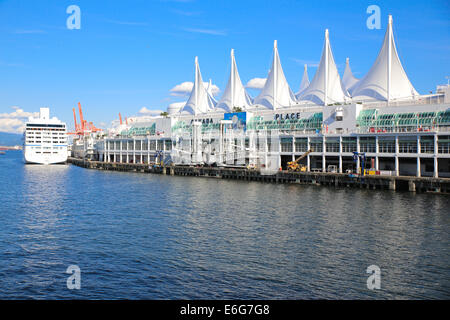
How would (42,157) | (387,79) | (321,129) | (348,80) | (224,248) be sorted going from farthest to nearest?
1. (348,80)
2. (42,157)
3. (321,129)
4. (387,79)
5. (224,248)

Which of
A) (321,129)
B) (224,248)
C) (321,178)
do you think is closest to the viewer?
(224,248)

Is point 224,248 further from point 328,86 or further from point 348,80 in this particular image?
point 348,80

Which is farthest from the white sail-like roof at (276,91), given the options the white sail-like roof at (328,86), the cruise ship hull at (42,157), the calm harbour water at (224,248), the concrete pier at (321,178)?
the cruise ship hull at (42,157)

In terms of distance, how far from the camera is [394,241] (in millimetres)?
27297

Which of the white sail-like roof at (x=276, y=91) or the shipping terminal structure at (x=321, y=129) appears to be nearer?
the shipping terminal structure at (x=321, y=129)

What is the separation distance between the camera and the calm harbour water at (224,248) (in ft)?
62.3

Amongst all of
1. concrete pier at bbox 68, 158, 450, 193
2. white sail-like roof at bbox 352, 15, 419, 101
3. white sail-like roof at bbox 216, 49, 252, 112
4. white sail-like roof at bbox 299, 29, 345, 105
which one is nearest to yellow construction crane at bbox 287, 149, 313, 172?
concrete pier at bbox 68, 158, 450, 193

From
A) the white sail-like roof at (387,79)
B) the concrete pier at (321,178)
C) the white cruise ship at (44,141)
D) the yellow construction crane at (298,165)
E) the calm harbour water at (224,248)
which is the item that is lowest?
the calm harbour water at (224,248)

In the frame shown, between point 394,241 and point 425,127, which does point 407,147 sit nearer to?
point 425,127

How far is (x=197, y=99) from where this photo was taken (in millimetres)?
111375

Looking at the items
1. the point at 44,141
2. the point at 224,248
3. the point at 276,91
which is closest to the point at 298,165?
the point at 276,91

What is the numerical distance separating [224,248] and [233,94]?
260 ft

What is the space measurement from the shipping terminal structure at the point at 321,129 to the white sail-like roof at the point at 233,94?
26 centimetres

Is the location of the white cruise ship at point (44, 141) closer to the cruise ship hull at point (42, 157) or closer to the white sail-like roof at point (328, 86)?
the cruise ship hull at point (42, 157)
